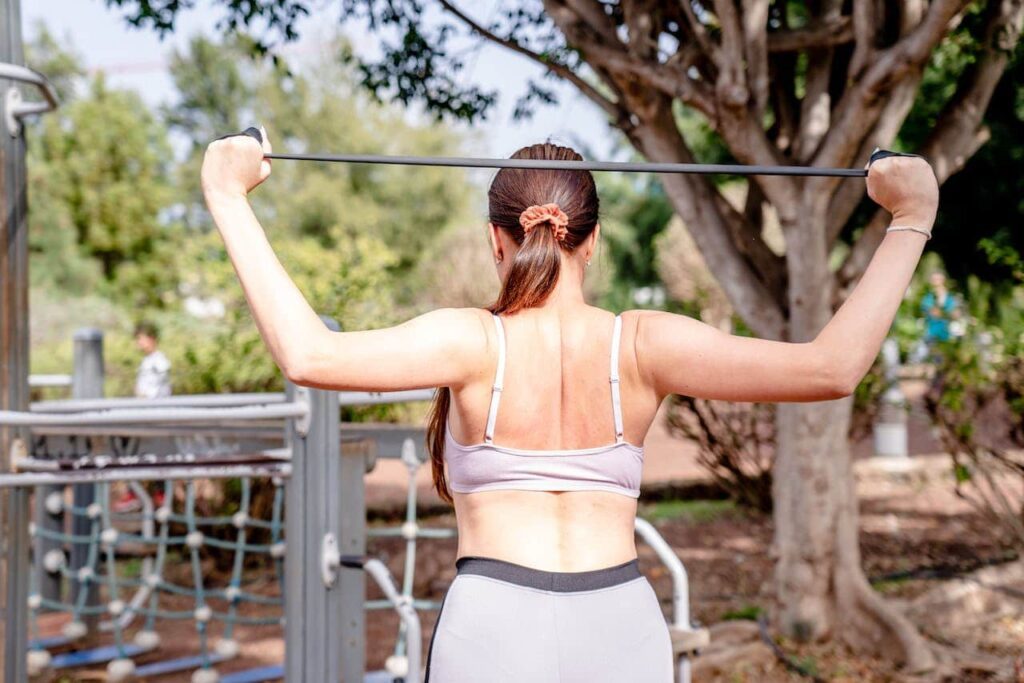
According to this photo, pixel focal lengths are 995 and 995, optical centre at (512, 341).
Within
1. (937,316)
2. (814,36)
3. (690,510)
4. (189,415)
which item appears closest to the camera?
(189,415)

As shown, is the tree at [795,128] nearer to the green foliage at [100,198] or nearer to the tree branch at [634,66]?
the tree branch at [634,66]

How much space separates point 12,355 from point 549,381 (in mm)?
2550

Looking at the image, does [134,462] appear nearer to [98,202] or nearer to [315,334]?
[315,334]

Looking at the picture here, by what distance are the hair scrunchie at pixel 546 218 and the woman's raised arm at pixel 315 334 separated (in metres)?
0.18

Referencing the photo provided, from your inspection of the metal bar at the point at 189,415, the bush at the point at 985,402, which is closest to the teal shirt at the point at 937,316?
the bush at the point at 985,402

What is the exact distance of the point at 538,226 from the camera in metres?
1.70

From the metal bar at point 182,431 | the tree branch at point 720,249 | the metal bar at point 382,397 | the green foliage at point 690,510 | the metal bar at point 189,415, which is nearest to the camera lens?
the metal bar at point 189,415

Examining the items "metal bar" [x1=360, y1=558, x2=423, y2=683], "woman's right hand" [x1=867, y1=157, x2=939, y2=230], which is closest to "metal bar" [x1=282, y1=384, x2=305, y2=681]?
"metal bar" [x1=360, y1=558, x2=423, y2=683]

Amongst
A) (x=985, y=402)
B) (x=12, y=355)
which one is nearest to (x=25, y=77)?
(x=12, y=355)

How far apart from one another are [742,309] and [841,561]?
4.57 ft

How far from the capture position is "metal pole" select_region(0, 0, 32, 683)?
11.2ft

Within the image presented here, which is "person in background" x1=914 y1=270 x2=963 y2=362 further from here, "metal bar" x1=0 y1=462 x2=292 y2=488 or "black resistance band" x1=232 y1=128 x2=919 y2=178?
"black resistance band" x1=232 y1=128 x2=919 y2=178

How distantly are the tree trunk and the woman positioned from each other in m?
3.44

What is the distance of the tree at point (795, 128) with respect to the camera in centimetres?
459
